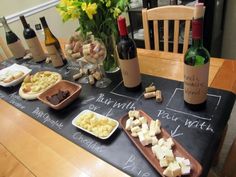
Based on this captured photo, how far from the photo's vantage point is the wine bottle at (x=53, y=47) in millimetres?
1085

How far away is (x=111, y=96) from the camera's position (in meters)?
0.87

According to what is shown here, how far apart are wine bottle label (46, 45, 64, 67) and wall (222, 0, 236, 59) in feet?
5.23

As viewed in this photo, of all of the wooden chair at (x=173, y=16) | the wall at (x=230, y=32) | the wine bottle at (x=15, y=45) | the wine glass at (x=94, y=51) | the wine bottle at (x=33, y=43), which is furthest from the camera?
the wall at (x=230, y=32)

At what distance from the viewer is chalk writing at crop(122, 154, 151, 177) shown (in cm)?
55

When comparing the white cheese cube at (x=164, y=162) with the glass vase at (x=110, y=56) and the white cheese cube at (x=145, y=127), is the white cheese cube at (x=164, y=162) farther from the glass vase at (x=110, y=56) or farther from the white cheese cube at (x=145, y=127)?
the glass vase at (x=110, y=56)

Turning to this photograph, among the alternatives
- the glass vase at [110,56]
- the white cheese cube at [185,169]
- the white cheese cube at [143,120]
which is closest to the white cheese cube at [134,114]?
the white cheese cube at [143,120]

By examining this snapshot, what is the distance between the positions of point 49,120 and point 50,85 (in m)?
0.23

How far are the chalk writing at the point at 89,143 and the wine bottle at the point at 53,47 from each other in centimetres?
55

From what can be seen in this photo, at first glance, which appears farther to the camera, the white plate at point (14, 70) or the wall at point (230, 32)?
the wall at point (230, 32)

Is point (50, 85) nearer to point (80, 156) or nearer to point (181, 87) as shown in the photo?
point (80, 156)

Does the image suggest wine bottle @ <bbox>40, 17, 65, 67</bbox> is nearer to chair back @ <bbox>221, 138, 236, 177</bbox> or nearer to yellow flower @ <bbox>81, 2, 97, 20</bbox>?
yellow flower @ <bbox>81, 2, 97, 20</bbox>

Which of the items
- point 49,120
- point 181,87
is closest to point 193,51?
point 181,87

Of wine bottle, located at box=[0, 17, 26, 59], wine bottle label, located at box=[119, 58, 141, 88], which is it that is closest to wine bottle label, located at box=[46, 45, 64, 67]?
wine bottle, located at box=[0, 17, 26, 59]

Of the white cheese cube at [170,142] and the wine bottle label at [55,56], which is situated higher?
the wine bottle label at [55,56]
